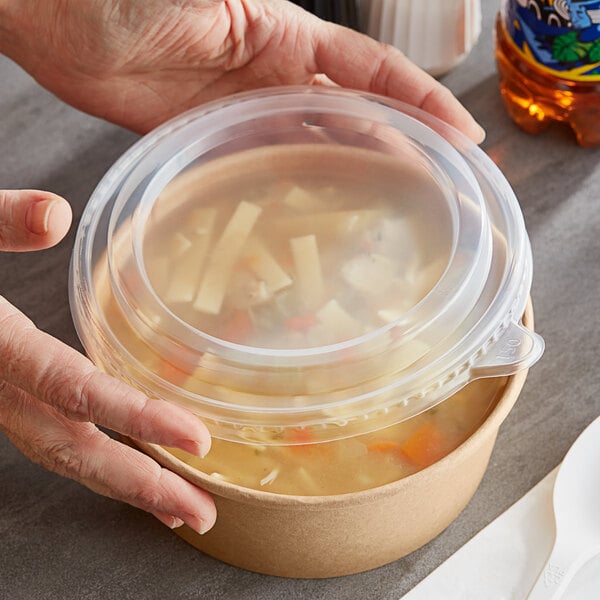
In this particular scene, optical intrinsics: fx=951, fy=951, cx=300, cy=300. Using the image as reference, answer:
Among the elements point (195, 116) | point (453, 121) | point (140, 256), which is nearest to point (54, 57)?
point (195, 116)

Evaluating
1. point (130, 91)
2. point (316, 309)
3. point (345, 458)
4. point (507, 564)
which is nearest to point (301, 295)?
point (316, 309)

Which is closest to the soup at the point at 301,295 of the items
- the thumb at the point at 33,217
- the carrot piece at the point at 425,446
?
the carrot piece at the point at 425,446

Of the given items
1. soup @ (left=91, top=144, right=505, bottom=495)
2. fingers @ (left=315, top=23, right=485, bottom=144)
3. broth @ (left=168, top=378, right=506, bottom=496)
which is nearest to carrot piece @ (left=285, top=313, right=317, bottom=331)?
soup @ (left=91, top=144, right=505, bottom=495)

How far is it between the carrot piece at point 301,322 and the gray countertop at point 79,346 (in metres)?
0.25

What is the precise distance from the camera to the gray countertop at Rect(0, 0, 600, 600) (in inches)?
35.7

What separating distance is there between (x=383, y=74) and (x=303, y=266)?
0.30 metres

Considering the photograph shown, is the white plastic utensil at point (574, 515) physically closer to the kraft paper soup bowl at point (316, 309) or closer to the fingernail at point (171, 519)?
the kraft paper soup bowl at point (316, 309)

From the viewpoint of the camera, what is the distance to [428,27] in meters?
1.25

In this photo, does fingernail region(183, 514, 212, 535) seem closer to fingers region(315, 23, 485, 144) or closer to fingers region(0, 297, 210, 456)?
fingers region(0, 297, 210, 456)

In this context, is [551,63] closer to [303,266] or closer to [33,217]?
[303,266]

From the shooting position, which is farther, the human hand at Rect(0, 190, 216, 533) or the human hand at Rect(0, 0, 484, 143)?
the human hand at Rect(0, 0, 484, 143)

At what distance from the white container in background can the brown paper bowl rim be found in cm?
60

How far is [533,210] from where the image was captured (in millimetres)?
1175

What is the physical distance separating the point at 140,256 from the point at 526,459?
0.44 meters
